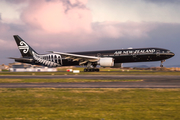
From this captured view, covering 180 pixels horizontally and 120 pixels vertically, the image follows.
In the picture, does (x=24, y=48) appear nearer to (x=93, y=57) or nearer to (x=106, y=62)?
(x=93, y=57)

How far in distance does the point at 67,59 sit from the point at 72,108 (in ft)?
123

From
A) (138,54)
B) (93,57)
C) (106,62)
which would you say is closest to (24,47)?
(93,57)

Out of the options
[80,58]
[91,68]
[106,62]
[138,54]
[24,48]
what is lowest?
[91,68]

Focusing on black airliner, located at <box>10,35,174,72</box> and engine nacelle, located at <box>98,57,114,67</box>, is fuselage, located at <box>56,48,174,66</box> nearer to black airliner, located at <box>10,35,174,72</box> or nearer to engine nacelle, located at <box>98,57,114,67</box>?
black airliner, located at <box>10,35,174,72</box>

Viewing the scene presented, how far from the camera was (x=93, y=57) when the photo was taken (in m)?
42.1

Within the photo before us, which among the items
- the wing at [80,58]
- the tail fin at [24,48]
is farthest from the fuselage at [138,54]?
the tail fin at [24,48]

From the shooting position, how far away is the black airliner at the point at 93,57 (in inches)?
1553

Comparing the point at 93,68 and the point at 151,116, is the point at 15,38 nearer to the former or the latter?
the point at 93,68

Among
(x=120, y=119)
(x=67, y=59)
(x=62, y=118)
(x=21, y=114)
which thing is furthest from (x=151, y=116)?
(x=67, y=59)

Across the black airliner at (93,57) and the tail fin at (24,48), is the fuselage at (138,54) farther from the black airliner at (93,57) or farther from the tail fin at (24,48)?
the tail fin at (24,48)

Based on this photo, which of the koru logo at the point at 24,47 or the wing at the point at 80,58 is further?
the koru logo at the point at 24,47

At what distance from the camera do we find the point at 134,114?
294 inches

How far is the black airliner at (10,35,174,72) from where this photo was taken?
1553 inches

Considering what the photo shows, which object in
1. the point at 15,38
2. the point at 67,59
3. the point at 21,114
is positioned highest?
the point at 15,38
